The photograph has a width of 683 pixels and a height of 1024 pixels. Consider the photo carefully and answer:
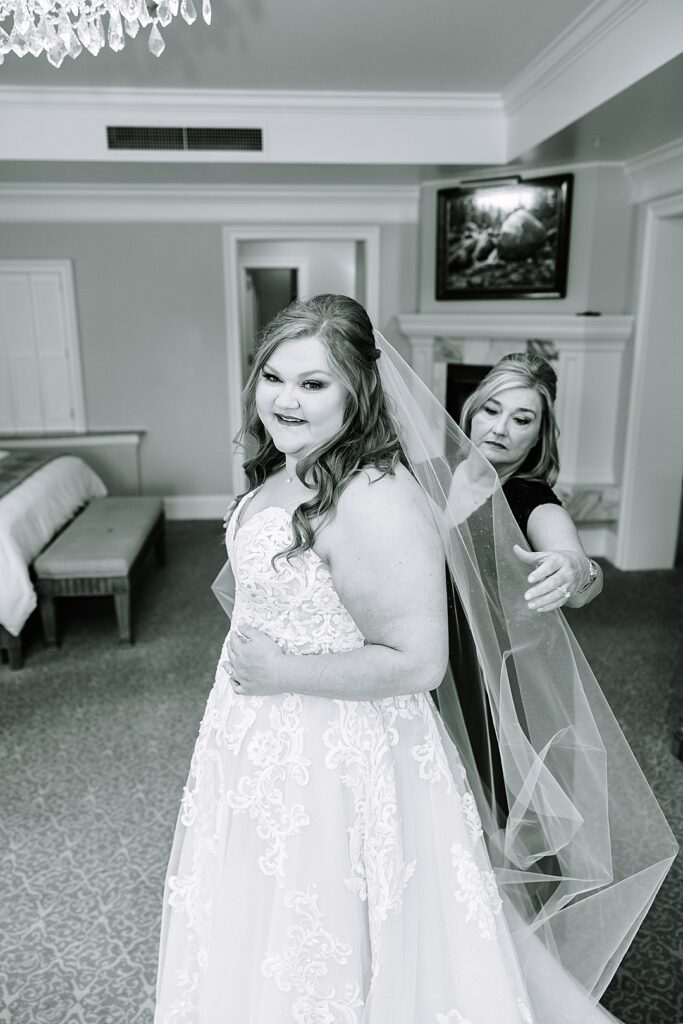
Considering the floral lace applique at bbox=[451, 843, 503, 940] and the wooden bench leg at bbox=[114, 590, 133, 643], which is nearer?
the floral lace applique at bbox=[451, 843, 503, 940]

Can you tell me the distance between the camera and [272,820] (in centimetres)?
136

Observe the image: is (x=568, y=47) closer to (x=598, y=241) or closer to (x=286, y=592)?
(x=598, y=241)

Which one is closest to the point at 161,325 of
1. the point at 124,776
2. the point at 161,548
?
the point at 161,548

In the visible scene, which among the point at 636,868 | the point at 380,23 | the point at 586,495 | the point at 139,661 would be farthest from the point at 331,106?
the point at 636,868

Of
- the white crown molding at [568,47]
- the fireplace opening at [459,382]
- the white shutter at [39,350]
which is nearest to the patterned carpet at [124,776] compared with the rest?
the fireplace opening at [459,382]

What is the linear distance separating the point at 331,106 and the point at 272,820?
4.35m

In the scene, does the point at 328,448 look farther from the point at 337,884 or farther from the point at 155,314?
the point at 155,314

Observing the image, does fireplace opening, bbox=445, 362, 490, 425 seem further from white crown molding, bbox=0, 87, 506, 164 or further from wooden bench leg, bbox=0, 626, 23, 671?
wooden bench leg, bbox=0, 626, 23, 671

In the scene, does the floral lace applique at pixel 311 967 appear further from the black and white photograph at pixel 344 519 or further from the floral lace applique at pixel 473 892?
the floral lace applique at pixel 473 892

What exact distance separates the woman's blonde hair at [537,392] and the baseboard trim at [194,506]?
15.3 feet

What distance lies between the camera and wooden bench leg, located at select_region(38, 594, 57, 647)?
3.85 meters

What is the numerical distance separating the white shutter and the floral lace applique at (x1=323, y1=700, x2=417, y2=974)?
5236mm

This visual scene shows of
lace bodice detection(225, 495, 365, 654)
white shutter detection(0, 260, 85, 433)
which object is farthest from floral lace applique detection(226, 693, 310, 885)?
white shutter detection(0, 260, 85, 433)

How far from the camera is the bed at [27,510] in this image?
358 cm
